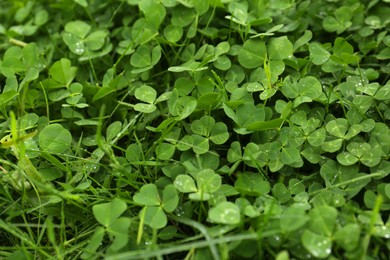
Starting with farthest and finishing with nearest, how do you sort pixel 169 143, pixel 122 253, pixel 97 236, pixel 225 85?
pixel 225 85 < pixel 169 143 < pixel 97 236 < pixel 122 253

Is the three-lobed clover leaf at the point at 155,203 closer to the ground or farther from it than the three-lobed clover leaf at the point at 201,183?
closer to the ground

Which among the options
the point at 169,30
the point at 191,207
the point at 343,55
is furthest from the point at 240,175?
the point at 169,30

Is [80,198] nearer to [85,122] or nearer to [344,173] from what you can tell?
[85,122]

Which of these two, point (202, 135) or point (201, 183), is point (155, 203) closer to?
point (201, 183)

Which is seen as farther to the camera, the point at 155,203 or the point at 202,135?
the point at 202,135

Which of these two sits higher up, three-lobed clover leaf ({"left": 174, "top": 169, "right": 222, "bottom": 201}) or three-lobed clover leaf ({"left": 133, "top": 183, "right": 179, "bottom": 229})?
three-lobed clover leaf ({"left": 174, "top": 169, "right": 222, "bottom": 201})

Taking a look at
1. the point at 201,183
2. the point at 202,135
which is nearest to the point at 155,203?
the point at 201,183

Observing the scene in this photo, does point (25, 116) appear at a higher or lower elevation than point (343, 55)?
lower

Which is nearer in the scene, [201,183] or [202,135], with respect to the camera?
[201,183]
